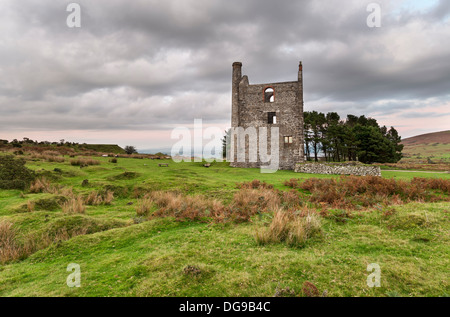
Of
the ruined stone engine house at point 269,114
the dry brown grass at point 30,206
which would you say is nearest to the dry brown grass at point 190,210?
the dry brown grass at point 30,206

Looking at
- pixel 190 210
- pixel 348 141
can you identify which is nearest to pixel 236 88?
pixel 348 141

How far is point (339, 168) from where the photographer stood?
955 inches

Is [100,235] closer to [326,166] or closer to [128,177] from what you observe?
[128,177]

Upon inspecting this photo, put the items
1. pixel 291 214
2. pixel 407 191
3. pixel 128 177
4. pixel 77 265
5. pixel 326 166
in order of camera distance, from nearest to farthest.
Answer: pixel 77 265, pixel 291 214, pixel 407 191, pixel 128 177, pixel 326 166

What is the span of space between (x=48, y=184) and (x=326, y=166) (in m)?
24.4

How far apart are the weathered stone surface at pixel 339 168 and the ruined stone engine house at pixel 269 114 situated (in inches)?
116

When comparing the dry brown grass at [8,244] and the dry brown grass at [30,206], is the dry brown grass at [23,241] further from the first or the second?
the dry brown grass at [30,206]

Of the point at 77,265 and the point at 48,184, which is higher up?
the point at 48,184

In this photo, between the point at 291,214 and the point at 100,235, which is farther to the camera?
the point at 291,214

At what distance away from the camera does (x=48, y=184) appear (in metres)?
11.9

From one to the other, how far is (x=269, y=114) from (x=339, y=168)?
37.5 ft

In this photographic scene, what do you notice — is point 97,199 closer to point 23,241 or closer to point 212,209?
point 23,241

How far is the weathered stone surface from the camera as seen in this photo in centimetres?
2242
